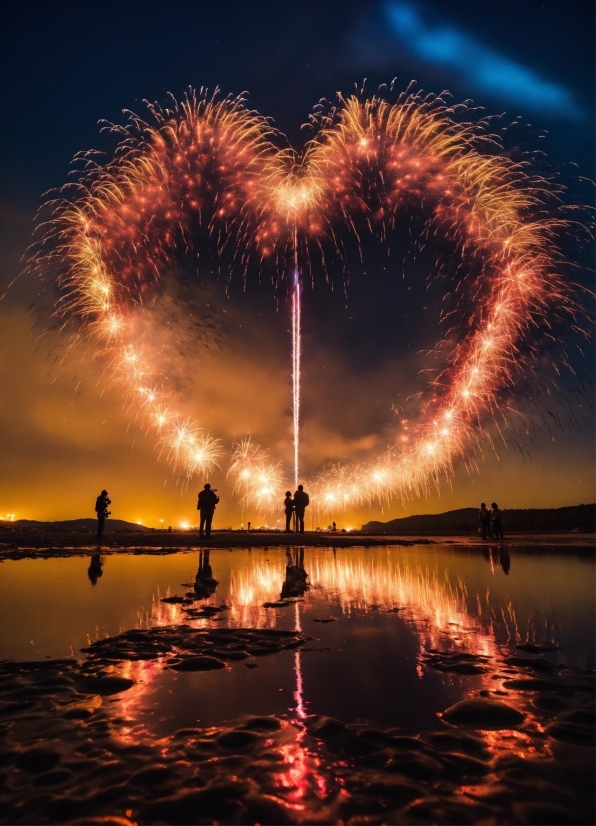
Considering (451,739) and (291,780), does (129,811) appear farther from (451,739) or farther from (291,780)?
(451,739)

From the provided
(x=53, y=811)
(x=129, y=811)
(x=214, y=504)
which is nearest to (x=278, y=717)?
(x=129, y=811)

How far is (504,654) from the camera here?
11.0ft

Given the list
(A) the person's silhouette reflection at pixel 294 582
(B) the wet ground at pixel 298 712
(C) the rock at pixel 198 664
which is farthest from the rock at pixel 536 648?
(A) the person's silhouette reflection at pixel 294 582

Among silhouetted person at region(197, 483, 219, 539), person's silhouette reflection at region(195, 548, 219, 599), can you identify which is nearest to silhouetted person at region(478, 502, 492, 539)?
silhouetted person at region(197, 483, 219, 539)

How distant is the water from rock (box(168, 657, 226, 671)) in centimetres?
11

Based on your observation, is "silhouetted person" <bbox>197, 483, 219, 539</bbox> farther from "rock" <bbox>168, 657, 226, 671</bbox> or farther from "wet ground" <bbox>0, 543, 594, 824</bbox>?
"rock" <bbox>168, 657, 226, 671</bbox>

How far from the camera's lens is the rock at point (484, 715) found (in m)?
2.23

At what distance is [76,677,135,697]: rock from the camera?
2.73 m

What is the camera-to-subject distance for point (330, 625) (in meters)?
4.37

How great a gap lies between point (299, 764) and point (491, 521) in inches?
893

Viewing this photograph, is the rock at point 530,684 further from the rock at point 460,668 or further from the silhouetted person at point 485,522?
the silhouetted person at point 485,522

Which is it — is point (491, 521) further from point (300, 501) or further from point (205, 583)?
point (205, 583)

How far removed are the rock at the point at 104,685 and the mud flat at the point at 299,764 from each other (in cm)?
1

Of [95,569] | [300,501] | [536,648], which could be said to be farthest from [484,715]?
[300,501]
